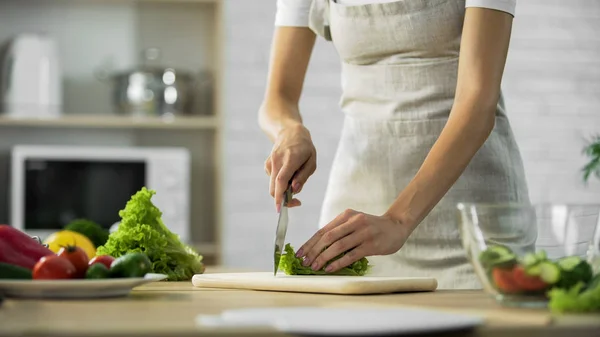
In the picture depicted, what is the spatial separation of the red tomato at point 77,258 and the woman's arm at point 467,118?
0.51 meters

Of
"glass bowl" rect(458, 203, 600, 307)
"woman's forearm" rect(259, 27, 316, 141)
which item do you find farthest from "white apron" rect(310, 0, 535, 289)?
"glass bowl" rect(458, 203, 600, 307)

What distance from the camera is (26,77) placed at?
3.75 meters

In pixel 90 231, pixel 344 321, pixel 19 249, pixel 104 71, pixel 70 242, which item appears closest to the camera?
pixel 344 321

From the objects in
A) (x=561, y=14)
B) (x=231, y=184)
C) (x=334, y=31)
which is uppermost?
(x=561, y=14)

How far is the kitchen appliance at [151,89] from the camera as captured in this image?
3.82 metres

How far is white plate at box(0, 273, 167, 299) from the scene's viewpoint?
1129mm

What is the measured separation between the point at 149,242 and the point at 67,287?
464 mm

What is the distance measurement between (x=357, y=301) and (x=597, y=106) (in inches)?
128

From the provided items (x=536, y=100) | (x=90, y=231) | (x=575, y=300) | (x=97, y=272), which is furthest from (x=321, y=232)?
(x=536, y=100)

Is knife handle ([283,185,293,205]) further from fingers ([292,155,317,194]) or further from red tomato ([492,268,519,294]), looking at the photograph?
red tomato ([492,268,519,294])

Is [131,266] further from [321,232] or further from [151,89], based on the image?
[151,89]

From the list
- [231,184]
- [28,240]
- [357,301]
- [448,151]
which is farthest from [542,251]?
[231,184]

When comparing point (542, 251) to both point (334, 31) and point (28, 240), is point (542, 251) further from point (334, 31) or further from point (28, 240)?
point (334, 31)

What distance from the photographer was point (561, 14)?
414 cm
